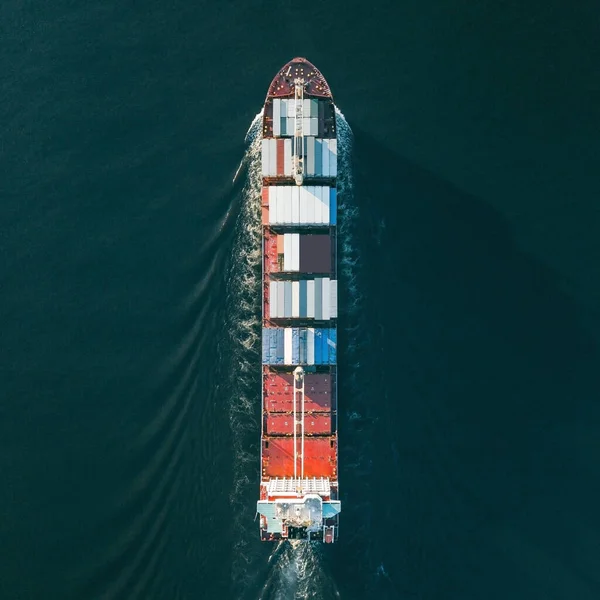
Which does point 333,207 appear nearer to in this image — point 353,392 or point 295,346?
point 295,346

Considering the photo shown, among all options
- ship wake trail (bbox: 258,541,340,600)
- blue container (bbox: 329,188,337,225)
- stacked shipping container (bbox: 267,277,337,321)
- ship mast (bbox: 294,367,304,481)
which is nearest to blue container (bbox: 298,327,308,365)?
ship mast (bbox: 294,367,304,481)

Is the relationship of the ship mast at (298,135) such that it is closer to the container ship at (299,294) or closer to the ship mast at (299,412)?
the container ship at (299,294)

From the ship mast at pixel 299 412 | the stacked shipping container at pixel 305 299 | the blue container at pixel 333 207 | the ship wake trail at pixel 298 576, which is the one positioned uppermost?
the blue container at pixel 333 207

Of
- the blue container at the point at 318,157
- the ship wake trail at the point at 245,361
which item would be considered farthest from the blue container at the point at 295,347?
the blue container at the point at 318,157

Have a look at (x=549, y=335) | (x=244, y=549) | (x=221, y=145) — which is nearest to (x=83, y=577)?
(x=244, y=549)

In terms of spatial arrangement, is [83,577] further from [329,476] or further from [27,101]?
[27,101]

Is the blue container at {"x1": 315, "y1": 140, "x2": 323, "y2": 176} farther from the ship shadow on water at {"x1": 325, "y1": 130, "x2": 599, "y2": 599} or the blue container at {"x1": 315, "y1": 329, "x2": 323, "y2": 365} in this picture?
the blue container at {"x1": 315, "y1": 329, "x2": 323, "y2": 365}
